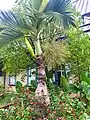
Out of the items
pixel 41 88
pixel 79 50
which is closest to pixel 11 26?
pixel 41 88

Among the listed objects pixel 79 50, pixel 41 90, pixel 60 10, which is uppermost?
pixel 60 10

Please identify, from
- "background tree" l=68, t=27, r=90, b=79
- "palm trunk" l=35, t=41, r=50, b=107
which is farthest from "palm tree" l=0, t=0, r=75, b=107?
"background tree" l=68, t=27, r=90, b=79

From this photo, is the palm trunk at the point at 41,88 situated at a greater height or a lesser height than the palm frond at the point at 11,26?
lesser

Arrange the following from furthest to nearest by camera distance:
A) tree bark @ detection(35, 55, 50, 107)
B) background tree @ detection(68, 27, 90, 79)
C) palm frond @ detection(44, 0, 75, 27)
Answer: background tree @ detection(68, 27, 90, 79) < palm frond @ detection(44, 0, 75, 27) < tree bark @ detection(35, 55, 50, 107)

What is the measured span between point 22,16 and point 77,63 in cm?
489

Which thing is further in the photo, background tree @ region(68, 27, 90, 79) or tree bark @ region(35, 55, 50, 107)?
background tree @ region(68, 27, 90, 79)

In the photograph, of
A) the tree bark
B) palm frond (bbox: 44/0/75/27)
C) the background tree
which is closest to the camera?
the tree bark

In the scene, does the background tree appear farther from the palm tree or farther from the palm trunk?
the palm trunk

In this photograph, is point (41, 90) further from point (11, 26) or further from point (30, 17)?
point (30, 17)

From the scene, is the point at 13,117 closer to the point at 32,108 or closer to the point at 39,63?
the point at 32,108

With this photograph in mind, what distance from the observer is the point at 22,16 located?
899cm

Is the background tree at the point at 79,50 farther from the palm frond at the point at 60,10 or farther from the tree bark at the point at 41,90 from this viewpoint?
the tree bark at the point at 41,90

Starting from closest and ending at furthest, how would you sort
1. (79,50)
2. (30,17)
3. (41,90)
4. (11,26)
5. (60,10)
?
(41,90) → (11,26) → (60,10) → (30,17) → (79,50)

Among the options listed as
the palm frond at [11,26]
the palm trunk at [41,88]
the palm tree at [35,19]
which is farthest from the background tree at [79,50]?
the palm frond at [11,26]
